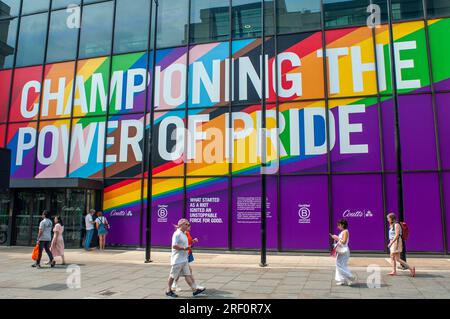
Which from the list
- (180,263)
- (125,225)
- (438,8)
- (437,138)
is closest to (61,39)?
(125,225)

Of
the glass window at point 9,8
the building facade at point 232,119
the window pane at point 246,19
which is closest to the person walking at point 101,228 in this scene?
the building facade at point 232,119

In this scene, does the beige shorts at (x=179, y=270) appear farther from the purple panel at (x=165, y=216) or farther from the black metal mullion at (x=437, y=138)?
the black metal mullion at (x=437, y=138)

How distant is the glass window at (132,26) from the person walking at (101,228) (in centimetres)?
840

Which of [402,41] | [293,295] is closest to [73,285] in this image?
[293,295]

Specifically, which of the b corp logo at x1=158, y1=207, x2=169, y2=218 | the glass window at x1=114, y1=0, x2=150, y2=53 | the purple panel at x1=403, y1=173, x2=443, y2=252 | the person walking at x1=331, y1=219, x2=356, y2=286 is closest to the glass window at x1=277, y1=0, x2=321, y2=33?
the glass window at x1=114, y1=0, x2=150, y2=53

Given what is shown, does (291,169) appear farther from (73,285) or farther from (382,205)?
(73,285)

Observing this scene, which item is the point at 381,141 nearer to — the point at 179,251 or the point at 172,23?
the point at 179,251

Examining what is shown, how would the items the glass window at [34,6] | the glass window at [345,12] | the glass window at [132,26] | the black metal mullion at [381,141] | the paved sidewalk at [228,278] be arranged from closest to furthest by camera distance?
the paved sidewalk at [228,278] → the black metal mullion at [381,141] → the glass window at [345,12] → the glass window at [132,26] → the glass window at [34,6]

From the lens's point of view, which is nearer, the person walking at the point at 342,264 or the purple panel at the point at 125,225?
the person walking at the point at 342,264

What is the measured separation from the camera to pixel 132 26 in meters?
19.5

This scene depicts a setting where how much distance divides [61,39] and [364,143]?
16354 millimetres

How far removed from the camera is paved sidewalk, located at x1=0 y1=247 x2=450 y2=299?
28.2 ft

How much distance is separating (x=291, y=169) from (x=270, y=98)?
10.8 ft

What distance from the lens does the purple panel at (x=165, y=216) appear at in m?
17.2
